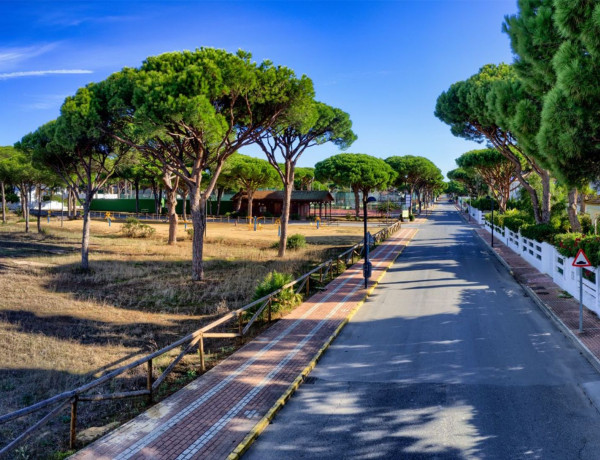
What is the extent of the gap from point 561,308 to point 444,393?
751 centimetres

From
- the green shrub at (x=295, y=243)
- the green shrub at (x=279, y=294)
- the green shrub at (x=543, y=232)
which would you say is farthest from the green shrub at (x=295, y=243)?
the green shrub at (x=279, y=294)

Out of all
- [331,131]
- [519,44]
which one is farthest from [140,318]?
[331,131]

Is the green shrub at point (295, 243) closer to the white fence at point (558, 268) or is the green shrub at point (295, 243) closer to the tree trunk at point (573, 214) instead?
the white fence at point (558, 268)

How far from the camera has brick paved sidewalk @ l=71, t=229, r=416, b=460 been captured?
19.3ft

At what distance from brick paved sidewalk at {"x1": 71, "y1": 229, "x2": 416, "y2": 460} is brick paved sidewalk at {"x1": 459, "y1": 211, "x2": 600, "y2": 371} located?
18.3 feet

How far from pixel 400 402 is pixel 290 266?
14244 millimetres

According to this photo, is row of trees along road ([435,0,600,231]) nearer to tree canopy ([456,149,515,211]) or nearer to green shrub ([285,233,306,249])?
green shrub ([285,233,306,249])

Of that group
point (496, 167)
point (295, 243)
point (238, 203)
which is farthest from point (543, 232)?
point (238, 203)

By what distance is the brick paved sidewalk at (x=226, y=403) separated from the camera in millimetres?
5875

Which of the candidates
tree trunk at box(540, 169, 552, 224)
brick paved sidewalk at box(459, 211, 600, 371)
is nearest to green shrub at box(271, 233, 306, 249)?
brick paved sidewalk at box(459, 211, 600, 371)

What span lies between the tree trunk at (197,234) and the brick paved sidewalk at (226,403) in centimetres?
739

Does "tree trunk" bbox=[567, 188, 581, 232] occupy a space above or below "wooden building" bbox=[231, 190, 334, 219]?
below

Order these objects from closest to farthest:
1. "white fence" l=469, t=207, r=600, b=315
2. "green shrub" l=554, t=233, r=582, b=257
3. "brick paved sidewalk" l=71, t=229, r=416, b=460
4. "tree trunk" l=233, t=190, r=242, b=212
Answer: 1. "brick paved sidewalk" l=71, t=229, r=416, b=460
2. "white fence" l=469, t=207, r=600, b=315
3. "green shrub" l=554, t=233, r=582, b=257
4. "tree trunk" l=233, t=190, r=242, b=212

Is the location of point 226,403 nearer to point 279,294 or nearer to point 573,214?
point 279,294
